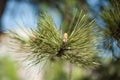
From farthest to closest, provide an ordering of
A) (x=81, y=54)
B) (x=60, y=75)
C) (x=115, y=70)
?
(x=60, y=75), (x=115, y=70), (x=81, y=54)

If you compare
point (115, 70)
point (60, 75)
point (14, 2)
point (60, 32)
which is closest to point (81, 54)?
point (60, 32)

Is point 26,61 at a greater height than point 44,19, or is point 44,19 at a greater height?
point 44,19

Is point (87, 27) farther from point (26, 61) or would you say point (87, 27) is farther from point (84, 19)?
point (26, 61)

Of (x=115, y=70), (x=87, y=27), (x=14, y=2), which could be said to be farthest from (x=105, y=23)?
(x=14, y=2)

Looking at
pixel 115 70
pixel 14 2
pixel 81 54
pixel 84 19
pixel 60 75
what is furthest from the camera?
pixel 60 75

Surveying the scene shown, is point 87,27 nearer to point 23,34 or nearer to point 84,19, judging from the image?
point 84,19

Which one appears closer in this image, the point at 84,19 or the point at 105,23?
the point at 84,19
